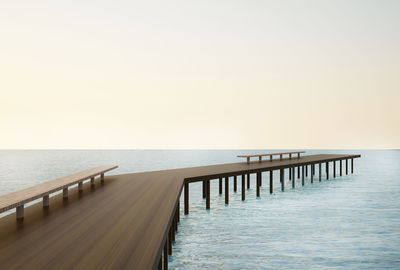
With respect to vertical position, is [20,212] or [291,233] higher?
[20,212]

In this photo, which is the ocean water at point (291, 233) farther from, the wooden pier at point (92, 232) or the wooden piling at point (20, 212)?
the wooden piling at point (20, 212)

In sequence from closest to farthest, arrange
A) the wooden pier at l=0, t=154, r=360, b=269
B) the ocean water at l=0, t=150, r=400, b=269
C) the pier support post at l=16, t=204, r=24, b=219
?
the wooden pier at l=0, t=154, r=360, b=269 → the pier support post at l=16, t=204, r=24, b=219 → the ocean water at l=0, t=150, r=400, b=269

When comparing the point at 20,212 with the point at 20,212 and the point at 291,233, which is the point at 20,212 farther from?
the point at 291,233

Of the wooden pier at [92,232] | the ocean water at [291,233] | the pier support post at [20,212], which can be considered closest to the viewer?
the wooden pier at [92,232]

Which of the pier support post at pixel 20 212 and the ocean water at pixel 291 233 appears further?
the ocean water at pixel 291 233

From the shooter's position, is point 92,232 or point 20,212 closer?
point 92,232

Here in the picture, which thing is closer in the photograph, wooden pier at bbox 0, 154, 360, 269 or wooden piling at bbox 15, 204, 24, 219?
wooden pier at bbox 0, 154, 360, 269

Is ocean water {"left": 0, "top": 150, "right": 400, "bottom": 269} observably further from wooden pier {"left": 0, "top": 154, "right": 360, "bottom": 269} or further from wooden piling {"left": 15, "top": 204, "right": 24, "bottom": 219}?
wooden piling {"left": 15, "top": 204, "right": 24, "bottom": 219}

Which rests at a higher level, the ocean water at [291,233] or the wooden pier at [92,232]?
the wooden pier at [92,232]

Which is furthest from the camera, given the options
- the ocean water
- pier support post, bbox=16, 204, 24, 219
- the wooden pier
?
the ocean water

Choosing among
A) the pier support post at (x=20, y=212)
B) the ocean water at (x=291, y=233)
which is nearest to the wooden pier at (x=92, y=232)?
the pier support post at (x=20, y=212)

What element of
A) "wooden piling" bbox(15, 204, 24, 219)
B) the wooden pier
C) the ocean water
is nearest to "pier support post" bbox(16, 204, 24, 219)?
"wooden piling" bbox(15, 204, 24, 219)

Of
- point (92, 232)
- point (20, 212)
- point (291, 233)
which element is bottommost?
point (291, 233)

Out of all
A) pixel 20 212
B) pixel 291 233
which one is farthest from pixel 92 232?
pixel 291 233
